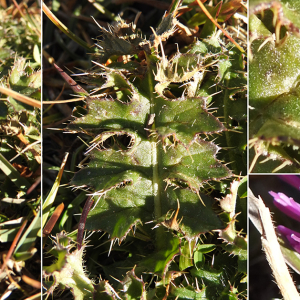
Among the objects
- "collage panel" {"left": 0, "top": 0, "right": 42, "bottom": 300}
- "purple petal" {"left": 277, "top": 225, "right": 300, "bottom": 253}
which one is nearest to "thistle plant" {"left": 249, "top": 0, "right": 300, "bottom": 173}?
"purple petal" {"left": 277, "top": 225, "right": 300, "bottom": 253}

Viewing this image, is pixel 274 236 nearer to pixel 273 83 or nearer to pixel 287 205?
pixel 287 205

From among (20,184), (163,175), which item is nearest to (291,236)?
(163,175)

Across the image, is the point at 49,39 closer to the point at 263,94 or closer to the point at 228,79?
the point at 228,79

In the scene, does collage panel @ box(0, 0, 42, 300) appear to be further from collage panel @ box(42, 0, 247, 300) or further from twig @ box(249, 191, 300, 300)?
twig @ box(249, 191, 300, 300)

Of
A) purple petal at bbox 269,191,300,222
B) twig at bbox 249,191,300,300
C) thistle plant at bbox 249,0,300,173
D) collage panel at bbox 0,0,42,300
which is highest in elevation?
thistle plant at bbox 249,0,300,173

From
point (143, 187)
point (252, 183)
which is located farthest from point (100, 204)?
point (252, 183)

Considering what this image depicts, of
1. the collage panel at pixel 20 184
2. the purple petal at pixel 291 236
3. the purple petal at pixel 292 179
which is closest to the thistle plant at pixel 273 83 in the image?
the purple petal at pixel 292 179
